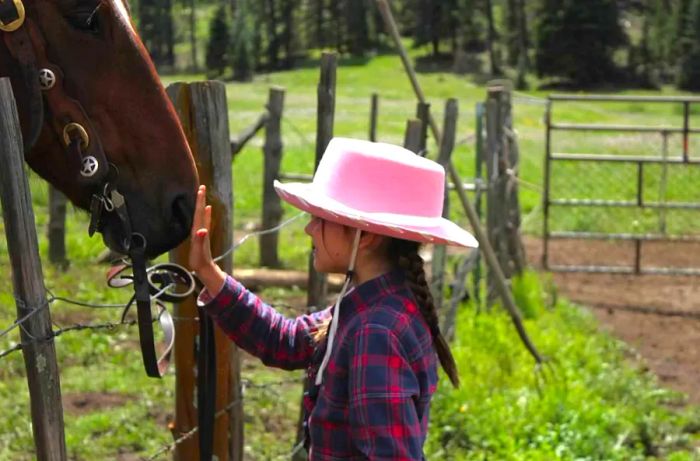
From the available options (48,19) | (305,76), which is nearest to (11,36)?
(48,19)

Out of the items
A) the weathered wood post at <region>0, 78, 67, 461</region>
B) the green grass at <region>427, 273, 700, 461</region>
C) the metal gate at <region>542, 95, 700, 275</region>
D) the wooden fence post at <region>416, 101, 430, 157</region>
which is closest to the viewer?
the weathered wood post at <region>0, 78, 67, 461</region>

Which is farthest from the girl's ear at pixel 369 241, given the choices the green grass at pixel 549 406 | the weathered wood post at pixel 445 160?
the green grass at pixel 549 406

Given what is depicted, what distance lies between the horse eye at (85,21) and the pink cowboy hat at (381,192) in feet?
2.26

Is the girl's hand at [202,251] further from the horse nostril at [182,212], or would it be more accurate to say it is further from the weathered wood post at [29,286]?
the weathered wood post at [29,286]

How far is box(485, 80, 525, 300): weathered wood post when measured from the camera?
737 centimetres

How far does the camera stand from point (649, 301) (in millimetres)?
9477

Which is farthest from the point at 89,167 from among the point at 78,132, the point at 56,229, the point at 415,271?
the point at 56,229

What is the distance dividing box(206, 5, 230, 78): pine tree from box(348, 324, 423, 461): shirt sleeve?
52.8 ft

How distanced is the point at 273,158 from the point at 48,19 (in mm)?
6810

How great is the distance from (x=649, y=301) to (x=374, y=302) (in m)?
7.56

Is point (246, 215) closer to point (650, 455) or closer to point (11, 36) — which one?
point (650, 455)

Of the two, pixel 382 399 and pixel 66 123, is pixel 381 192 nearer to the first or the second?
pixel 382 399

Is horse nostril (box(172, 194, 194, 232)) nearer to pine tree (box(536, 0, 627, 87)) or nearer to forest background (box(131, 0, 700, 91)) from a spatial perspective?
forest background (box(131, 0, 700, 91))

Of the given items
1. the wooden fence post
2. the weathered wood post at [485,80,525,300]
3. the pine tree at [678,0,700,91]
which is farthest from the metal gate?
the pine tree at [678,0,700,91]
